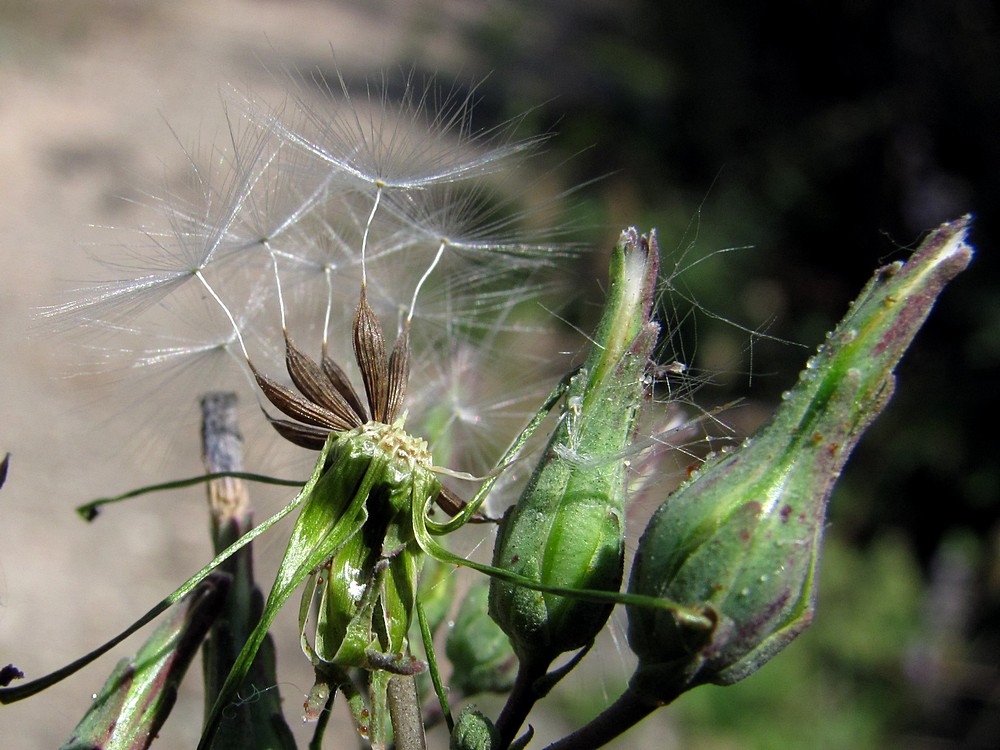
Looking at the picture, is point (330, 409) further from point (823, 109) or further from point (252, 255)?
point (823, 109)

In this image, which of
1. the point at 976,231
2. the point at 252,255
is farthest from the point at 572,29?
the point at 252,255

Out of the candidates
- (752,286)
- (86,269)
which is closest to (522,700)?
(752,286)

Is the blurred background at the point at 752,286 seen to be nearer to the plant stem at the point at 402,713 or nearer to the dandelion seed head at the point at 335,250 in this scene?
the dandelion seed head at the point at 335,250

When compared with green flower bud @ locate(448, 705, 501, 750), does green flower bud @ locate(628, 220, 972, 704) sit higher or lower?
higher

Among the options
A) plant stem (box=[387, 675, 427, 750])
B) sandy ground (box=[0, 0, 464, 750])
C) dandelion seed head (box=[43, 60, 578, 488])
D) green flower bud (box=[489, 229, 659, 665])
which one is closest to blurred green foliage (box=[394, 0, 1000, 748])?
dandelion seed head (box=[43, 60, 578, 488])

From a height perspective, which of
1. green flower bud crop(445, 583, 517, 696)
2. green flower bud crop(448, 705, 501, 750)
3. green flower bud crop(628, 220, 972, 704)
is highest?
green flower bud crop(628, 220, 972, 704)

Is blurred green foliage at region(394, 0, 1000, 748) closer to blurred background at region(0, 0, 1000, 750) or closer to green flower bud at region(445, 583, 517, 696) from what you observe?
blurred background at region(0, 0, 1000, 750)

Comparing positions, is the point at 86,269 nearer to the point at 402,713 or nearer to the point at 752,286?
the point at 752,286
